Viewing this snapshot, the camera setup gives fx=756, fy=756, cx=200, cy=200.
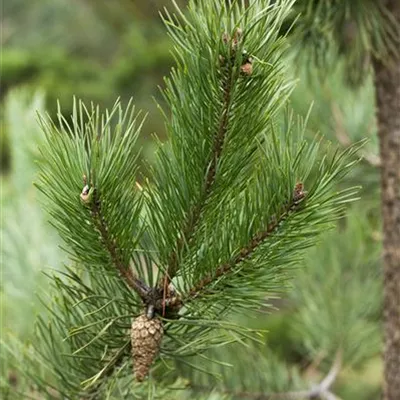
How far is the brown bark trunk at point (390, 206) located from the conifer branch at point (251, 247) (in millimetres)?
277

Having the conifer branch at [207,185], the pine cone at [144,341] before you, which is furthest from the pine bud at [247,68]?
the pine cone at [144,341]

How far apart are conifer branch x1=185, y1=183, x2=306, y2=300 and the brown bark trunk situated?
0.28 meters

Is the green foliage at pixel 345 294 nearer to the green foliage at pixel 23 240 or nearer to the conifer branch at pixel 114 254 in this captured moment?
the green foliage at pixel 23 240

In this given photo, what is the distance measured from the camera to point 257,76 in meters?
0.33

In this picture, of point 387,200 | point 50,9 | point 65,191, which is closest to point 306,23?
point 387,200

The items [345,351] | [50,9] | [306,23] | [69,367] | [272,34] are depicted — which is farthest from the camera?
[50,9]

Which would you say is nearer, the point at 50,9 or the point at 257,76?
the point at 257,76

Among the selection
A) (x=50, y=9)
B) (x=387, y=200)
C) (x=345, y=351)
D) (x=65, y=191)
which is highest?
(x=50, y=9)

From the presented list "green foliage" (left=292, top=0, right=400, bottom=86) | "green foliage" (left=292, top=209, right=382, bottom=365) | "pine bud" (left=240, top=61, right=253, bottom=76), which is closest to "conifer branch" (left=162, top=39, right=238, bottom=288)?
"pine bud" (left=240, top=61, right=253, bottom=76)

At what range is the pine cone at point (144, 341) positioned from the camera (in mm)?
374

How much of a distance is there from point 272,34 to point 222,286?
0.41 ft

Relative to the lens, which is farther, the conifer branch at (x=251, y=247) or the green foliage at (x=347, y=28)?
the green foliage at (x=347, y=28)

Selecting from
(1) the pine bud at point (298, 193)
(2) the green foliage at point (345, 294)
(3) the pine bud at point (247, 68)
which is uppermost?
(3) the pine bud at point (247, 68)

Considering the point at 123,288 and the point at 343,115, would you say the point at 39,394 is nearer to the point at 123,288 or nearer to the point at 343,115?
the point at 123,288
